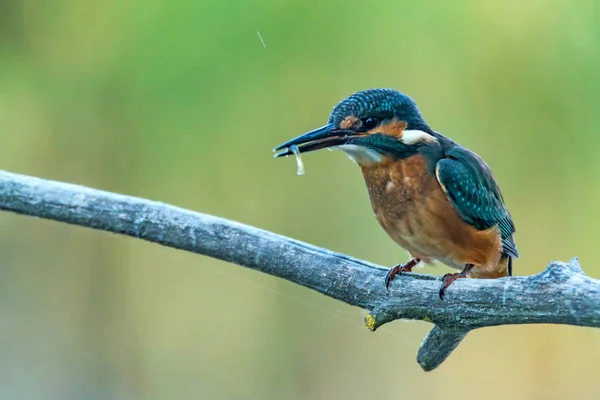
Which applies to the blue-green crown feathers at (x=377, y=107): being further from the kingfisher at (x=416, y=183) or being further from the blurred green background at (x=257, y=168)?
the blurred green background at (x=257, y=168)

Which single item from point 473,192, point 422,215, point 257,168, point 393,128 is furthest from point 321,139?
point 257,168

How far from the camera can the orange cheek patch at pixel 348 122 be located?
148 centimetres

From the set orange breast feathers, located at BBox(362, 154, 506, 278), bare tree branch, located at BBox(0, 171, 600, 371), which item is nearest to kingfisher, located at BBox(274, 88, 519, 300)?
orange breast feathers, located at BBox(362, 154, 506, 278)

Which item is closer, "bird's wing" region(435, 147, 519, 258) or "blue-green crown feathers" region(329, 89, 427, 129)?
"blue-green crown feathers" region(329, 89, 427, 129)

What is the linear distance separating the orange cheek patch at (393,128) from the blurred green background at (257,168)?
115 cm

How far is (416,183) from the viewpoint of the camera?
1.58m

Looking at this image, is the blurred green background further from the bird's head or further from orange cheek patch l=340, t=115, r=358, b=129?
orange cheek patch l=340, t=115, r=358, b=129

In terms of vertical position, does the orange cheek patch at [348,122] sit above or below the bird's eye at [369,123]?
below

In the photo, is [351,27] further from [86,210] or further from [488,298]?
[488,298]

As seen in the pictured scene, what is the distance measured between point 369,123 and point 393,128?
0.25 feet

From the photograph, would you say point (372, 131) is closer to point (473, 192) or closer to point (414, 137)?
point (414, 137)

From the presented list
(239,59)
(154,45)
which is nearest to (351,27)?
(239,59)

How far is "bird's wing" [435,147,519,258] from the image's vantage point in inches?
62.7

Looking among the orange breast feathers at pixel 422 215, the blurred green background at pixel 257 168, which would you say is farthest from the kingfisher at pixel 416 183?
the blurred green background at pixel 257 168
